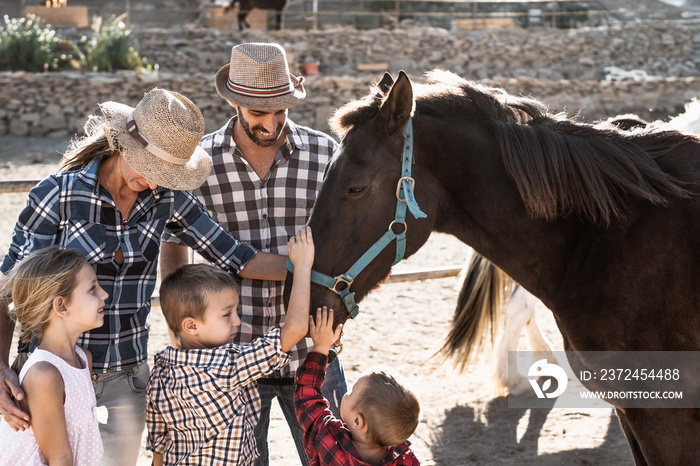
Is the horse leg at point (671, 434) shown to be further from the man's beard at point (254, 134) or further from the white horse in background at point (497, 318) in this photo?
the white horse in background at point (497, 318)

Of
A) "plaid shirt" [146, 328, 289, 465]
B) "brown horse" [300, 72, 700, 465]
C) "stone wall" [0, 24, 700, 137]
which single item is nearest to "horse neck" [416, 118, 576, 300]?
"brown horse" [300, 72, 700, 465]

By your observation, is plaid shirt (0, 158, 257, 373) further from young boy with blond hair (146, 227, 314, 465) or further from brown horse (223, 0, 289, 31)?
brown horse (223, 0, 289, 31)

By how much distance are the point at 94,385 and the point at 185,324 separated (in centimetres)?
32

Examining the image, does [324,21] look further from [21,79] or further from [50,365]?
[50,365]

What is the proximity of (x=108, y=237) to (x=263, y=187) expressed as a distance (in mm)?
624

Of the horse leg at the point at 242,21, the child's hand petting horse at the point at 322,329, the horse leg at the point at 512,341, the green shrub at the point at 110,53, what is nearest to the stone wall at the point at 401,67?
the green shrub at the point at 110,53

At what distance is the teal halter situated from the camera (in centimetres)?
189

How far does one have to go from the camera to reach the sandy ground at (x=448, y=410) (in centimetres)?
341

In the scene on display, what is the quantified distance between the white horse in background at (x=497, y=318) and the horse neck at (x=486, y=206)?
5.78 ft

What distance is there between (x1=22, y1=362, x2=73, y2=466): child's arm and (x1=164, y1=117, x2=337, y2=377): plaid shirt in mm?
755

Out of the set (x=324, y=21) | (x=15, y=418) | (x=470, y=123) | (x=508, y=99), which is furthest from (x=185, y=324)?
(x=324, y=21)

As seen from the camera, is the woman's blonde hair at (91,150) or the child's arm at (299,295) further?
the woman's blonde hair at (91,150)

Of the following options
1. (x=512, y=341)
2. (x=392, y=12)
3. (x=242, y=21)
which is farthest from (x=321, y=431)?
(x=392, y=12)

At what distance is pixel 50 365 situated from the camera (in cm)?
166
